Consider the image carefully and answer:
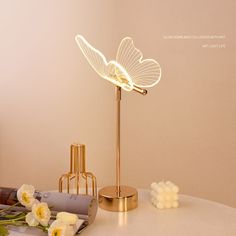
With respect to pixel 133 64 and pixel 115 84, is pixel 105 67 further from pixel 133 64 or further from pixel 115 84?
pixel 133 64

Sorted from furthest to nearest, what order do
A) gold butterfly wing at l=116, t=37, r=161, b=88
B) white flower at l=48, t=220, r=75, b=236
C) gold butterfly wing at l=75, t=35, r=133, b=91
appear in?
gold butterfly wing at l=116, t=37, r=161, b=88 → gold butterfly wing at l=75, t=35, r=133, b=91 → white flower at l=48, t=220, r=75, b=236

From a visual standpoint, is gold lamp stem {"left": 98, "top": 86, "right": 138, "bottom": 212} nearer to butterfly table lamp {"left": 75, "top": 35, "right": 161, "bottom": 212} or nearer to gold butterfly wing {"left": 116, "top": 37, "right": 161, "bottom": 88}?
butterfly table lamp {"left": 75, "top": 35, "right": 161, "bottom": 212}

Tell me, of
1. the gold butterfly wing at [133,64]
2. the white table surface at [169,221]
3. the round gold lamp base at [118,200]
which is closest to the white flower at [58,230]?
the white table surface at [169,221]

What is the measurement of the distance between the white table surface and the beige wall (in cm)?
51

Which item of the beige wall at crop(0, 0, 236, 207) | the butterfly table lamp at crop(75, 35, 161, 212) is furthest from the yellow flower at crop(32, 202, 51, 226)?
the beige wall at crop(0, 0, 236, 207)

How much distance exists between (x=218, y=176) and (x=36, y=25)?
901 mm

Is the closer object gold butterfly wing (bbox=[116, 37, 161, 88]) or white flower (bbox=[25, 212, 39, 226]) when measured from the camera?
white flower (bbox=[25, 212, 39, 226])

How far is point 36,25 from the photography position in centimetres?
140

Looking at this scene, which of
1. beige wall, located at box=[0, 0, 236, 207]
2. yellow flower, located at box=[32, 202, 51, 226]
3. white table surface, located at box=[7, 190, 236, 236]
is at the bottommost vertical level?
white table surface, located at box=[7, 190, 236, 236]

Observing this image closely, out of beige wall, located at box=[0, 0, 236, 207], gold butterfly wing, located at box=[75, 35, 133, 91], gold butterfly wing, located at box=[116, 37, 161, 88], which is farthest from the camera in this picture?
beige wall, located at box=[0, 0, 236, 207]

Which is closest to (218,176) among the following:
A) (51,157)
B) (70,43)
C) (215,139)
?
(215,139)

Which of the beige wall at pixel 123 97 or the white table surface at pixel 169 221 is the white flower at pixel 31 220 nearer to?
the white table surface at pixel 169 221

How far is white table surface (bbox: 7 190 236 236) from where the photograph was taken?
860 mm

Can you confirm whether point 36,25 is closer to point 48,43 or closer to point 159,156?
point 48,43
